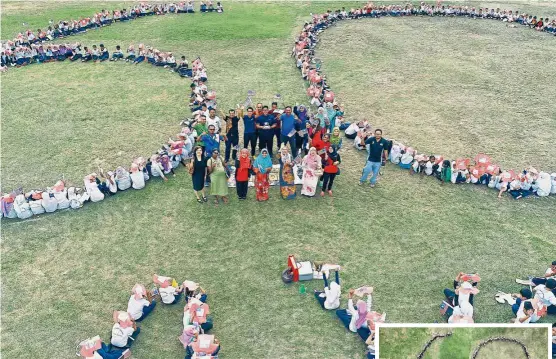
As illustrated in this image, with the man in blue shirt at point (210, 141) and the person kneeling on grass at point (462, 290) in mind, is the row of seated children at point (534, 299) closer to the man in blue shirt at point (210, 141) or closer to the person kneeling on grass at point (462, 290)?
the person kneeling on grass at point (462, 290)

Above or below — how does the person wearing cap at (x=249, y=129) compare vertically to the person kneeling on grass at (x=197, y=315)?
above

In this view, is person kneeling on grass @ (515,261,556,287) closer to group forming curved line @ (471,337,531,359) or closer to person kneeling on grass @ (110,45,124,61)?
group forming curved line @ (471,337,531,359)

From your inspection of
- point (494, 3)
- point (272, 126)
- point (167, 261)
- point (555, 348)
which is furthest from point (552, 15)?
point (167, 261)

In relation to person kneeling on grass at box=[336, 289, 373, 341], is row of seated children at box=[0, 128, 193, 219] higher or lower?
higher

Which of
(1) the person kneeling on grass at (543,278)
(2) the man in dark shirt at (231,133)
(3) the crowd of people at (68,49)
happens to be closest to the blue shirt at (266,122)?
(2) the man in dark shirt at (231,133)

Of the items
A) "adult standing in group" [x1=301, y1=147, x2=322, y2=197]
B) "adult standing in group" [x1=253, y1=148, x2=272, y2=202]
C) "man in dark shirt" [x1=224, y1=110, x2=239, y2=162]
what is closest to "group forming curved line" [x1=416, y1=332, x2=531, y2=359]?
"adult standing in group" [x1=301, y1=147, x2=322, y2=197]

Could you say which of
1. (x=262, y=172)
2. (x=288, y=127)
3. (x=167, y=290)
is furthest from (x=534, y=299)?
(x=288, y=127)
